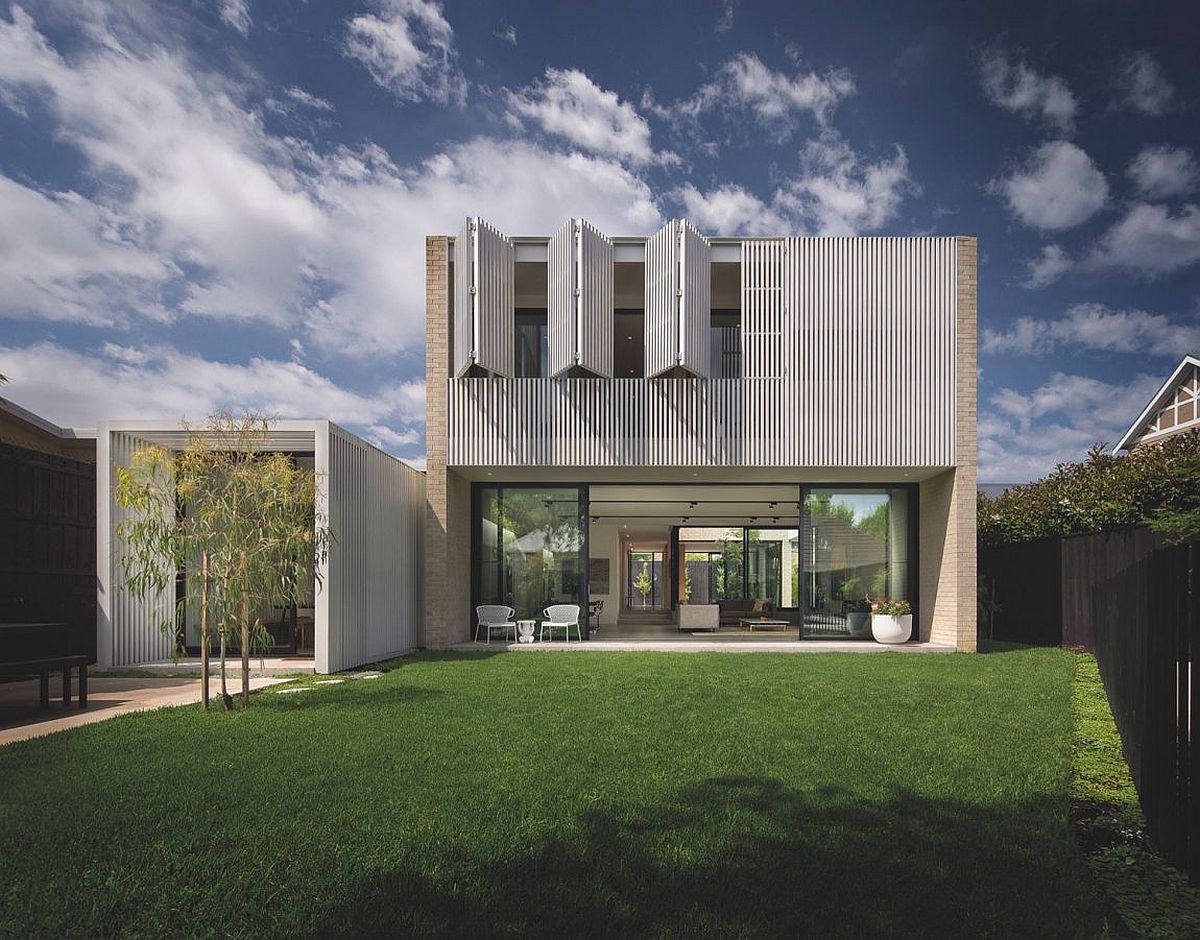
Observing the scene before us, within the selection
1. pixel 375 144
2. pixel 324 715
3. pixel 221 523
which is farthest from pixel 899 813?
pixel 375 144

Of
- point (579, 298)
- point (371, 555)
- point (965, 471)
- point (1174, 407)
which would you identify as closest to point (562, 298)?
point (579, 298)

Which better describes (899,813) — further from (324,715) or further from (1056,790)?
(324,715)

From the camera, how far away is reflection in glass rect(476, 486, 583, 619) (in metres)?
14.9

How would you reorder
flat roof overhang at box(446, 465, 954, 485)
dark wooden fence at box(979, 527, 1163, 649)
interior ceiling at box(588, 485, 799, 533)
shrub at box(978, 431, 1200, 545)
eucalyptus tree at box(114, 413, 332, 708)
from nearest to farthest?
1. eucalyptus tree at box(114, 413, 332, 708)
2. shrub at box(978, 431, 1200, 545)
3. dark wooden fence at box(979, 527, 1163, 649)
4. flat roof overhang at box(446, 465, 954, 485)
5. interior ceiling at box(588, 485, 799, 533)

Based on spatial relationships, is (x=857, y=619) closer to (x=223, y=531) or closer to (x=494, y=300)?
(x=494, y=300)

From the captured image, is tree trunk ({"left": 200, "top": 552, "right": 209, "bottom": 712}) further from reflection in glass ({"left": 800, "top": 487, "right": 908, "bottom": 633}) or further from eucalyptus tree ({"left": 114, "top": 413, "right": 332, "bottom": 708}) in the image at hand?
reflection in glass ({"left": 800, "top": 487, "right": 908, "bottom": 633})

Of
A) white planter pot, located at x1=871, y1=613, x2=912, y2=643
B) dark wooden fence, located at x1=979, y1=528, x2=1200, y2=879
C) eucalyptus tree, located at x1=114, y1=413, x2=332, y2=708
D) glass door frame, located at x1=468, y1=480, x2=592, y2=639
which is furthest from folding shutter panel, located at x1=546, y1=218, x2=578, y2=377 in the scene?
dark wooden fence, located at x1=979, y1=528, x2=1200, y2=879

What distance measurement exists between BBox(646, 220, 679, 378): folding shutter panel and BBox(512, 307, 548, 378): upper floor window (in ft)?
6.67

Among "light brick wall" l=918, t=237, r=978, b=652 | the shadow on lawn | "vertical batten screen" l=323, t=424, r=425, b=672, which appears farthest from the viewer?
→ "light brick wall" l=918, t=237, r=978, b=652

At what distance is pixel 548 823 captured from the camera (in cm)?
391

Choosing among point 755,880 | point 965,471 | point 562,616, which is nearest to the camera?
point 755,880

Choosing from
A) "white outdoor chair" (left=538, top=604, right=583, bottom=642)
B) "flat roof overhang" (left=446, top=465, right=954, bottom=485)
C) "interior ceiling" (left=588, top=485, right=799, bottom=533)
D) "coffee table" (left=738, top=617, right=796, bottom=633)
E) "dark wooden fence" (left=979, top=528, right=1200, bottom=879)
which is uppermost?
"flat roof overhang" (left=446, top=465, right=954, bottom=485)

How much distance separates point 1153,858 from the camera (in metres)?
3.59

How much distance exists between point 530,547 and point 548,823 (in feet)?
36.6
